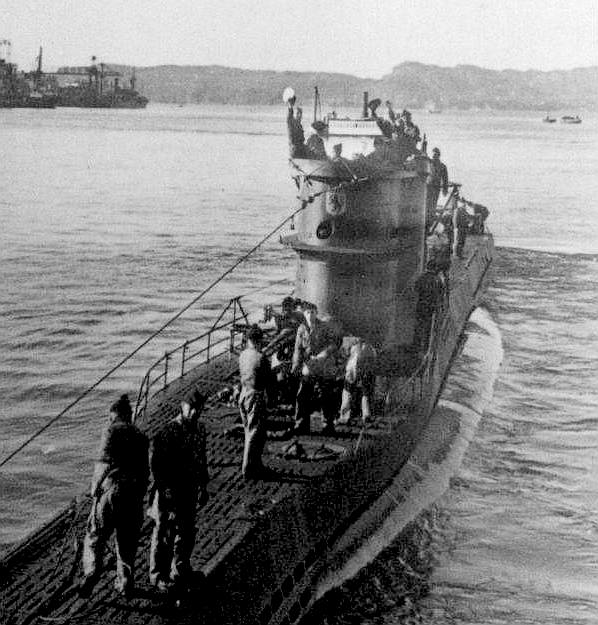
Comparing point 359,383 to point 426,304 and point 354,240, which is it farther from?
point 426,304

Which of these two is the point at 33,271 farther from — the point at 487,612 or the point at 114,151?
the point at 114,151

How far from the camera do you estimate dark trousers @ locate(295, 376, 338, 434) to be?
12797 mm

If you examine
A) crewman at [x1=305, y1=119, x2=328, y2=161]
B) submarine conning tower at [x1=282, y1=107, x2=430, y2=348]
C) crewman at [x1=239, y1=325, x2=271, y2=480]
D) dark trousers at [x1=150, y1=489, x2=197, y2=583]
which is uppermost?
crewman at [x1=305, y1=119, x2=328, y2=161]

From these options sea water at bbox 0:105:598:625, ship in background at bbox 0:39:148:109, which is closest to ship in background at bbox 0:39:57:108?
ship in background at bbox 0:39:148:109

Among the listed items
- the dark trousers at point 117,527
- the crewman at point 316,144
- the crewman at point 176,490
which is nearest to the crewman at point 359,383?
the crewman at point 316,144

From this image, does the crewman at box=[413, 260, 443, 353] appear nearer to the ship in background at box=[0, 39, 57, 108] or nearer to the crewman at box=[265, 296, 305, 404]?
the crewman at box=[265, 296, 305, 404]

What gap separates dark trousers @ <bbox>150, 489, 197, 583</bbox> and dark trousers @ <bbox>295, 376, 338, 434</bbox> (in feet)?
14.4

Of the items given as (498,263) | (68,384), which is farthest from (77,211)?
(68,384)

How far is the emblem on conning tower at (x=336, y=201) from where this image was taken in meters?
14.8

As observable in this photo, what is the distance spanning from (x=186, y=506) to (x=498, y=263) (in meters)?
35.8

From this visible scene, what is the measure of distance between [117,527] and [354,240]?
8.00 meters

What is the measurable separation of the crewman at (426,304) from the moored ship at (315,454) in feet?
0.61

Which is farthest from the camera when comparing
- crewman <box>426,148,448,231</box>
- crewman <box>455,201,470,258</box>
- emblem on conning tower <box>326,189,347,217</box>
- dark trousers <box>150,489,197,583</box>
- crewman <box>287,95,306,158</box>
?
crewman <box>455,201,470,258</box>

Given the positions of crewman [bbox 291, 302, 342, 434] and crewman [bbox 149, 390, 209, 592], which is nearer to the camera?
crewman [bbox 149, 390, 209, 592]
